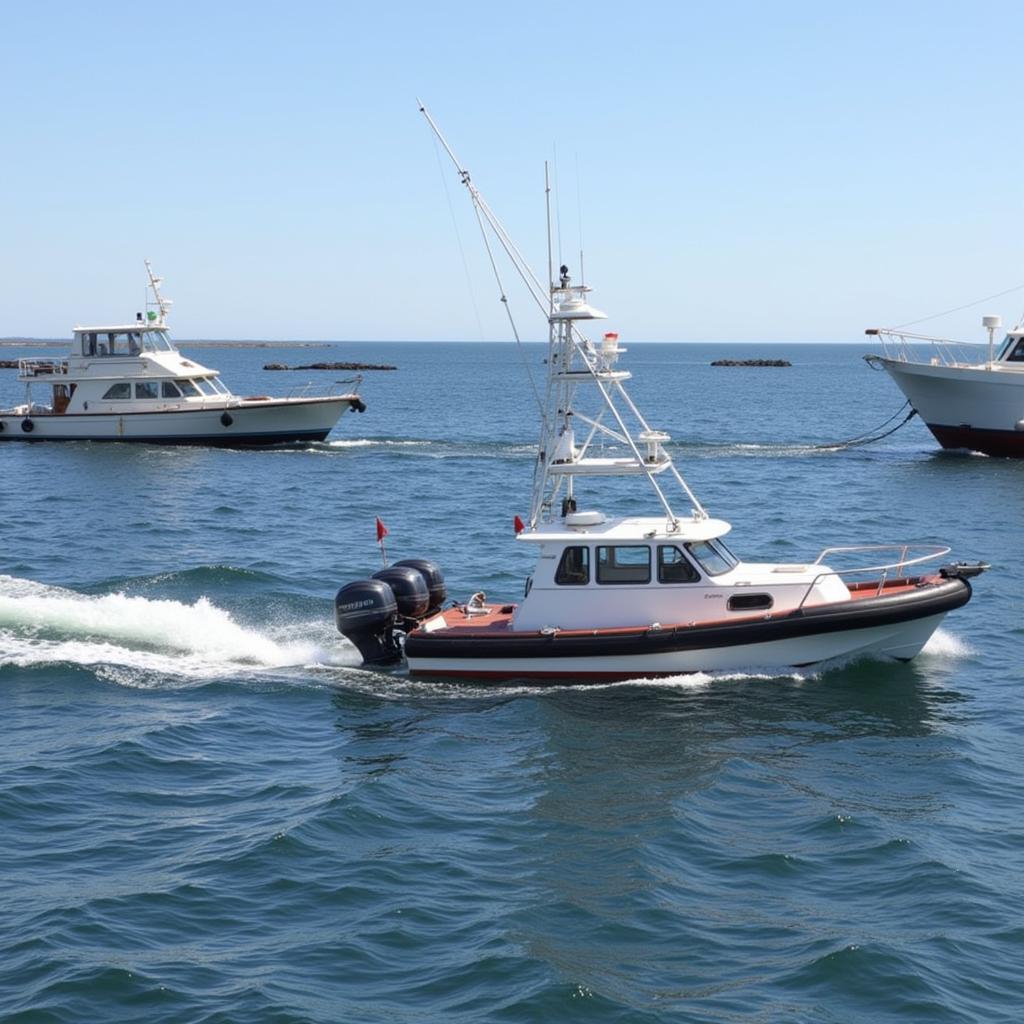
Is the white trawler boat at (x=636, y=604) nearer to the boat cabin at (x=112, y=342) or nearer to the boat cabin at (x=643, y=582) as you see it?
the boat cabin at (x=643, y=582)

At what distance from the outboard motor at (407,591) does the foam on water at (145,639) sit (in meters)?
1.20

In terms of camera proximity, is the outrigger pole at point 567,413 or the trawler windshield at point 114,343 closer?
the outrigger pole at point 567,413

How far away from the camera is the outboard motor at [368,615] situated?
18.2 meters

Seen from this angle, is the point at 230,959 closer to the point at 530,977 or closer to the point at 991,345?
the point at 530,977

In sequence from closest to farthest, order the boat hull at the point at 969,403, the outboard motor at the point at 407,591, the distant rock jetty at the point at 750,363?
the outboard motor at the point at 407,591, the boat hull at the point at 969,403, the distant rock jetty at the point at 750,363

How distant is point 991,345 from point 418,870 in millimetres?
41172

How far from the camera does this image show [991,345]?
48.3m

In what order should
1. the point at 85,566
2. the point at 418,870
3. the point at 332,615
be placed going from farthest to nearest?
the point at 85,566 < the point at 332,615 < the point at 418,870

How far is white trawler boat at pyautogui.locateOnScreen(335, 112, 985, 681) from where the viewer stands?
57.4 feet

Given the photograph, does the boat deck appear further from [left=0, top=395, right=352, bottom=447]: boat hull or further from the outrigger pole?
[left=0, top=395, right=352, bottom=447]: boat hull

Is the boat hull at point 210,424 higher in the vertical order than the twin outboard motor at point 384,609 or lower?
higher

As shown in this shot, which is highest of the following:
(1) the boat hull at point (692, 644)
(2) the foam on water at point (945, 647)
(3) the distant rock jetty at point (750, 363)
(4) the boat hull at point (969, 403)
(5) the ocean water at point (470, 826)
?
(3) the distant rock jetty at point (750, 363)

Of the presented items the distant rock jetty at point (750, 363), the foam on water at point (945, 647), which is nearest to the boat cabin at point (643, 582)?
the foam on water at point (945, 647)

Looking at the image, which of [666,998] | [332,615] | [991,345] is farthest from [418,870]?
[991,345]
